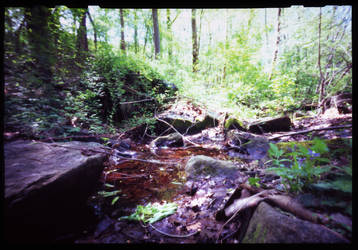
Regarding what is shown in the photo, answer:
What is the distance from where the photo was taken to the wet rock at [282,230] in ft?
2.89

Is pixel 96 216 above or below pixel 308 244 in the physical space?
below

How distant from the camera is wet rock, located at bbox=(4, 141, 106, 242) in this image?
1.18m

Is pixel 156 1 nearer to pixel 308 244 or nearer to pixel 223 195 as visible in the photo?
pixel 308 244

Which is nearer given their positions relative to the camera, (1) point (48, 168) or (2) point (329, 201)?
(2) point (329, 201)

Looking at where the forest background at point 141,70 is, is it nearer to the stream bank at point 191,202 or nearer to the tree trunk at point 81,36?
the tree trunk at point 81,36

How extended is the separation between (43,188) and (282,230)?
6.71 feet

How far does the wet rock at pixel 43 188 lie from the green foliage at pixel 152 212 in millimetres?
611

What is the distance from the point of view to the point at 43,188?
4.57ft

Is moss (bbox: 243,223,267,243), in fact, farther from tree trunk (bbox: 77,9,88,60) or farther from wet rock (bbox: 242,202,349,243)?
tree trunk (bbox: 77,9,88,60)

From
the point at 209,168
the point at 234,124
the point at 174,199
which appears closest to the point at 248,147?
the point at 234,124

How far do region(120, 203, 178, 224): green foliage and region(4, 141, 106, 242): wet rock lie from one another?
0.61 m
